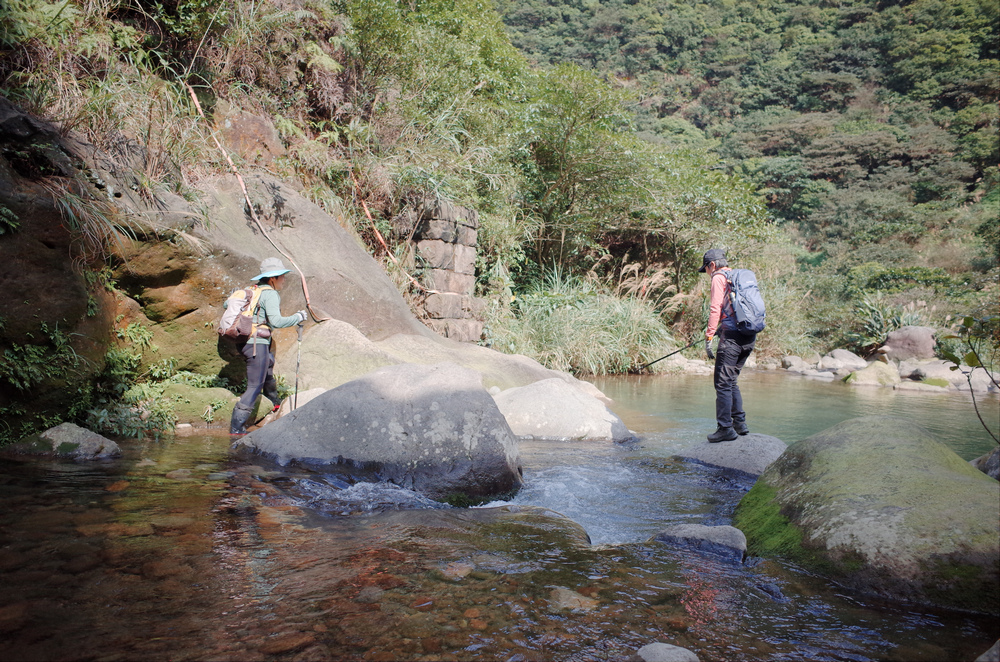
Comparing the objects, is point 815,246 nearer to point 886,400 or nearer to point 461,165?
point 886,400

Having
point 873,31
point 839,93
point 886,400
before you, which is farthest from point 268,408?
point 873,31

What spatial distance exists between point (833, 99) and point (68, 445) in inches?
1717

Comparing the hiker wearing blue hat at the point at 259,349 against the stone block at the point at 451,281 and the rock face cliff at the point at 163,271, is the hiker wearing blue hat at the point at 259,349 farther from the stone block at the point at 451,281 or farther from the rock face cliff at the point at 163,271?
the stone block at the point at 451,281

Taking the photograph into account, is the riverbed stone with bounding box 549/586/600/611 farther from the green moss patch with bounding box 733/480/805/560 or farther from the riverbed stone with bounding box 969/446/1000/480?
the riverbed stone with bounding box 969/446/1000/480

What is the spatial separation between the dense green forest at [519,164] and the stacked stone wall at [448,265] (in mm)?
321

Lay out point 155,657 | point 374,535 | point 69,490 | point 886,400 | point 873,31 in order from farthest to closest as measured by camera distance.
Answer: point 873,31, point 886,400, point 69,490, point 374,535, point 155,657

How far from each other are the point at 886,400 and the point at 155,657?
1169cm

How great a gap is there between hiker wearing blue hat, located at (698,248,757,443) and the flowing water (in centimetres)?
168

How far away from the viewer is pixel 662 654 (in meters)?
2.07

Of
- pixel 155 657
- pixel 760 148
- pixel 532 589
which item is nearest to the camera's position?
pixel 155 657

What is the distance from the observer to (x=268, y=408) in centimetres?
609

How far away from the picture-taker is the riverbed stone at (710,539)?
317 centimetres

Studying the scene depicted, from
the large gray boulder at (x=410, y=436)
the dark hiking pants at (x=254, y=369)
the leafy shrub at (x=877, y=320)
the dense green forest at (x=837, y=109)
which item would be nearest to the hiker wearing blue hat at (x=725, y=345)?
the large gray boulder at (x=410, y=436)

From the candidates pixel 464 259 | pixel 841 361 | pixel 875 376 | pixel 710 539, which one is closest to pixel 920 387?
pixel 875 376
